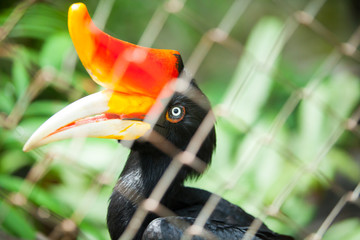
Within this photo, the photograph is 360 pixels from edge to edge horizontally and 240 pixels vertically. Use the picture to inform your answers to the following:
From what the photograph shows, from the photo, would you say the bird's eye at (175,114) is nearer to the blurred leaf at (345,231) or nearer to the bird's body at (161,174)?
the bird's body at (161,174)

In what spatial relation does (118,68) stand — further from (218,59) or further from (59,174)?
(218,59)

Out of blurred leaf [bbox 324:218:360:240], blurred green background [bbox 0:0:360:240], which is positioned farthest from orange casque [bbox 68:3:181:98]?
blurred leaf [bbox 324:218:360:240]

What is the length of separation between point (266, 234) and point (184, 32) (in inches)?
Result: 64.2

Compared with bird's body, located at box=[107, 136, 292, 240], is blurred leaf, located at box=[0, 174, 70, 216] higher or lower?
lower

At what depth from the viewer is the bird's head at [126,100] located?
3.47 feet

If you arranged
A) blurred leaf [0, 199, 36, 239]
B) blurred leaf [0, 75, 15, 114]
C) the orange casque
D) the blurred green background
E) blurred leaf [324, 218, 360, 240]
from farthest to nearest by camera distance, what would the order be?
blurred leaf [324, 218, 360, 240]
blurred leaf [0, 75, 15, 114]
the blurred green background
blurred leaf [0, 199, 36, 239]
the orange casque

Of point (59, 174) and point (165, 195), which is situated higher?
point (165, 195)

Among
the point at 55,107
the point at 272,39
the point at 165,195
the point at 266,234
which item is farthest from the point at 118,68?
the point at 272,39

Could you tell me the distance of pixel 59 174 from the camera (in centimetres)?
194

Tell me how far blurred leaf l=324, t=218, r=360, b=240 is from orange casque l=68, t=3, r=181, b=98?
Answer: 1.23 m

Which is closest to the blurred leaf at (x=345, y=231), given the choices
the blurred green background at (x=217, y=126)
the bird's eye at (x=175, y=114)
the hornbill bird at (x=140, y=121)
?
the blurred green background at (x=217, y=126)

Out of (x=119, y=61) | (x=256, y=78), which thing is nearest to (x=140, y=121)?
(x=119, y=61)

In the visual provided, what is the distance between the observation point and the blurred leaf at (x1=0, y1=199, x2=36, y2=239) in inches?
63.6

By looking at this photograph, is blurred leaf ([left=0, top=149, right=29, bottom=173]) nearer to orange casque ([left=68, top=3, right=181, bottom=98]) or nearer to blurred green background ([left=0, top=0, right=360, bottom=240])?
blurred green background ([left=0, top=0, right=360, bottom=240])
